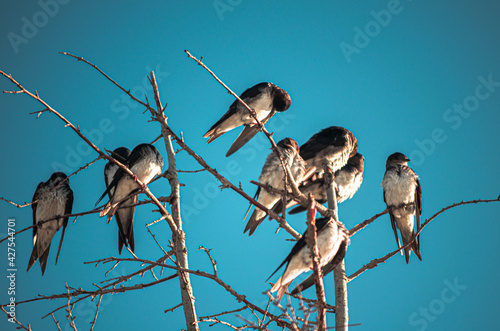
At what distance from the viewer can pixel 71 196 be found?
779cm

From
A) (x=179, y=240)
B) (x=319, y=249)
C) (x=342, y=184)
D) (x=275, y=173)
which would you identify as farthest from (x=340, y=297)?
(x=342, y=184)

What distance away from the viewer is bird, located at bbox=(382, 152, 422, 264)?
6.68 meters

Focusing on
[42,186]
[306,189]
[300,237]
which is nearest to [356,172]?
[306,189]

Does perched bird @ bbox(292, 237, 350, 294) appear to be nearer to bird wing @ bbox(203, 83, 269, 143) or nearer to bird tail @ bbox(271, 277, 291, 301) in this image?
bird tail @ bbox(271, 277, 291, 301)

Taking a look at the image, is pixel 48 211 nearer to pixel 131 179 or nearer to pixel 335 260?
pixel 131 179

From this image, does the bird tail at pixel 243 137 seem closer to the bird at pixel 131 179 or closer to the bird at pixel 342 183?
the bird at pixel 131 179

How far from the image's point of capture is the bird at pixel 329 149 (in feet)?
22.5

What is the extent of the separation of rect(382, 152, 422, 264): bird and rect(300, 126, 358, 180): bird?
64cm

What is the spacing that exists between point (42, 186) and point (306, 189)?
13.6ft

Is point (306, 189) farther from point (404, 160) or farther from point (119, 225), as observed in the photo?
point (119, 225)

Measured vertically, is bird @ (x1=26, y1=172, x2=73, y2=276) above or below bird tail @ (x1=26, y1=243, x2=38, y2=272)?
above

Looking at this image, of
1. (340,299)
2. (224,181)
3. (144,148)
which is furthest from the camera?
(144,148)

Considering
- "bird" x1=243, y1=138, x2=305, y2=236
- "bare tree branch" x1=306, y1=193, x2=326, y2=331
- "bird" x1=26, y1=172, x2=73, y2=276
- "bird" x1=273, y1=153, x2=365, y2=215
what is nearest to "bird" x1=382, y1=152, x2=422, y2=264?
"bird" x1=273, y1=153, x2=365, y2=215

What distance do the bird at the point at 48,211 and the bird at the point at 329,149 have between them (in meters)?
3.60
